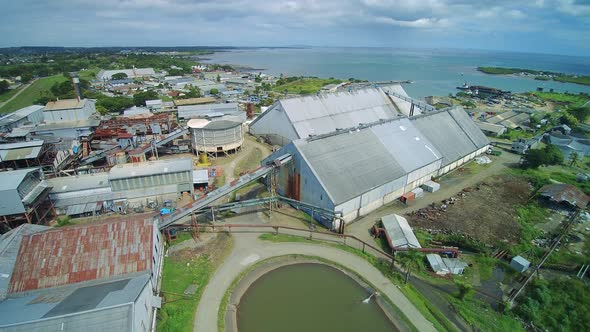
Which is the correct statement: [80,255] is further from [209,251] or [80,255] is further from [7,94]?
[7,94]

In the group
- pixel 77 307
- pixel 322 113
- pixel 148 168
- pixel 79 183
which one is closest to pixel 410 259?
pixel 77 307

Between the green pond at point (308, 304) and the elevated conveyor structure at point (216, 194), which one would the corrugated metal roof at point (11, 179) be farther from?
the green pond at point (308, 304)

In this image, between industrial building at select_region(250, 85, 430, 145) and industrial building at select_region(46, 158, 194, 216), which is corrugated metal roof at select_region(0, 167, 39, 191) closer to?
industrial building at select_region(46, 158, 194, 216)

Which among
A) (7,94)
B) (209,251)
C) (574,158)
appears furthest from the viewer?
(7,94)

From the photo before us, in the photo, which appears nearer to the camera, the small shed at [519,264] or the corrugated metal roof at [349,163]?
the small shed at [519,264]

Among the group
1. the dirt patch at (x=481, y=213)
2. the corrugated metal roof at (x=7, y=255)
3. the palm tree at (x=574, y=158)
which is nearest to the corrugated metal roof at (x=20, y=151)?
the corrugated metal roof at (x=7, y=255)

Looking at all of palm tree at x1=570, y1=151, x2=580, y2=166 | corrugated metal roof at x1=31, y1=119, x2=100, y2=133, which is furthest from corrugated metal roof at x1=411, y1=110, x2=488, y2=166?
corrugated metal roof at x1=31, y1=119, x2=100, y2=133
